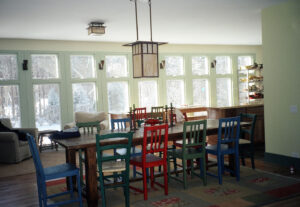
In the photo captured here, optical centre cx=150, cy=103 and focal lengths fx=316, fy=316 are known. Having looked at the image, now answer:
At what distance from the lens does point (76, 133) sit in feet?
14.0

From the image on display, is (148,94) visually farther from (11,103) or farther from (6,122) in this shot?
(6,122)

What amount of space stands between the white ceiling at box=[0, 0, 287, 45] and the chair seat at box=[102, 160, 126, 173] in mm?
2386

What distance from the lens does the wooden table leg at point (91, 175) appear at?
3697mm

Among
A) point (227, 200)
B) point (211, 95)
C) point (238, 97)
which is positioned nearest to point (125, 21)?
point (227, 200)

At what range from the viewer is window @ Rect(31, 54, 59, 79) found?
786 cm

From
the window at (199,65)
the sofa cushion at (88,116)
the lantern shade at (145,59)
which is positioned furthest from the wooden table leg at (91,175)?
the window at (199,65)

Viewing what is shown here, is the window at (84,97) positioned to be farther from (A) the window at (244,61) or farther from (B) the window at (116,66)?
(A) the window at (244,61)

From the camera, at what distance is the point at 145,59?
3.97 meters

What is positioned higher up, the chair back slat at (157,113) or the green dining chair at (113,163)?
the chair back slat at (157,113)

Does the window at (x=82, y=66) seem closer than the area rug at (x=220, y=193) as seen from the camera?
No

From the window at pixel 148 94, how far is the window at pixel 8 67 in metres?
3.38

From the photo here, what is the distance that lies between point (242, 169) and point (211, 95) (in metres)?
5.34

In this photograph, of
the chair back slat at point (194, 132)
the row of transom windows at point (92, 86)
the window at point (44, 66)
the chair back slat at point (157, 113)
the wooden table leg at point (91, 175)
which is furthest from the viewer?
the window at point (44, 66)

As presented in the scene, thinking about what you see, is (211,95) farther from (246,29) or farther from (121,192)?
(121,192)
